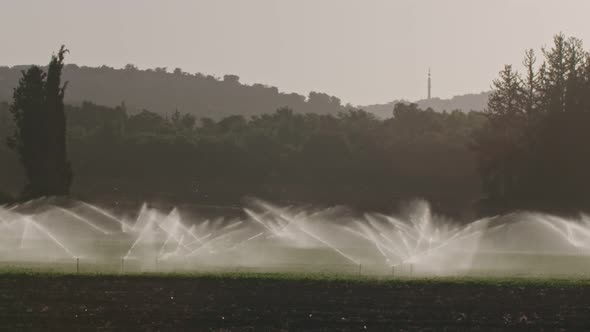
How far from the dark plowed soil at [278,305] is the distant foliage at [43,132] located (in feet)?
107

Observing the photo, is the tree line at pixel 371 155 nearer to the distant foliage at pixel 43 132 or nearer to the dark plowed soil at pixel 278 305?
the distant foliage at pixel 43 132

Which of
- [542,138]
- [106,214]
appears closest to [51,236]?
[106,214]

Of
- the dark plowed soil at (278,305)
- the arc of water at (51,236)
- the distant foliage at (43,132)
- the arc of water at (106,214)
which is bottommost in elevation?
the dark plowed soil at (278,305)

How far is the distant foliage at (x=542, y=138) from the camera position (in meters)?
80.4

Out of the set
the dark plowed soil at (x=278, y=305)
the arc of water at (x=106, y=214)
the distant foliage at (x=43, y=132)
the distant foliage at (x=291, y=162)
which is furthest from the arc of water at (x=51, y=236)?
the distant foliage at (x=291, y=162)

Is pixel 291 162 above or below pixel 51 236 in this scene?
above

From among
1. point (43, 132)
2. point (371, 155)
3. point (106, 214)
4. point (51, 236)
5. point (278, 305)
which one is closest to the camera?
point (278, 305)

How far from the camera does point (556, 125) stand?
268 feet

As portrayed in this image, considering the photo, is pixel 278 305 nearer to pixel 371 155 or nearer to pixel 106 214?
pixel 106 214

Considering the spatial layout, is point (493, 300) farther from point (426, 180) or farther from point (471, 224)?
point (426, 180)

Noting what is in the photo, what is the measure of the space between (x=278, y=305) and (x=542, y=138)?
57659 millimetres

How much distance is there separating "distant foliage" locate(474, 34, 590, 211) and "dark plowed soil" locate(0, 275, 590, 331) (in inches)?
1933

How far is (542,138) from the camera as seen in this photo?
81.7 m

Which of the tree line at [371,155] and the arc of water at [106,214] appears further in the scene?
the tree line at [371,155]
